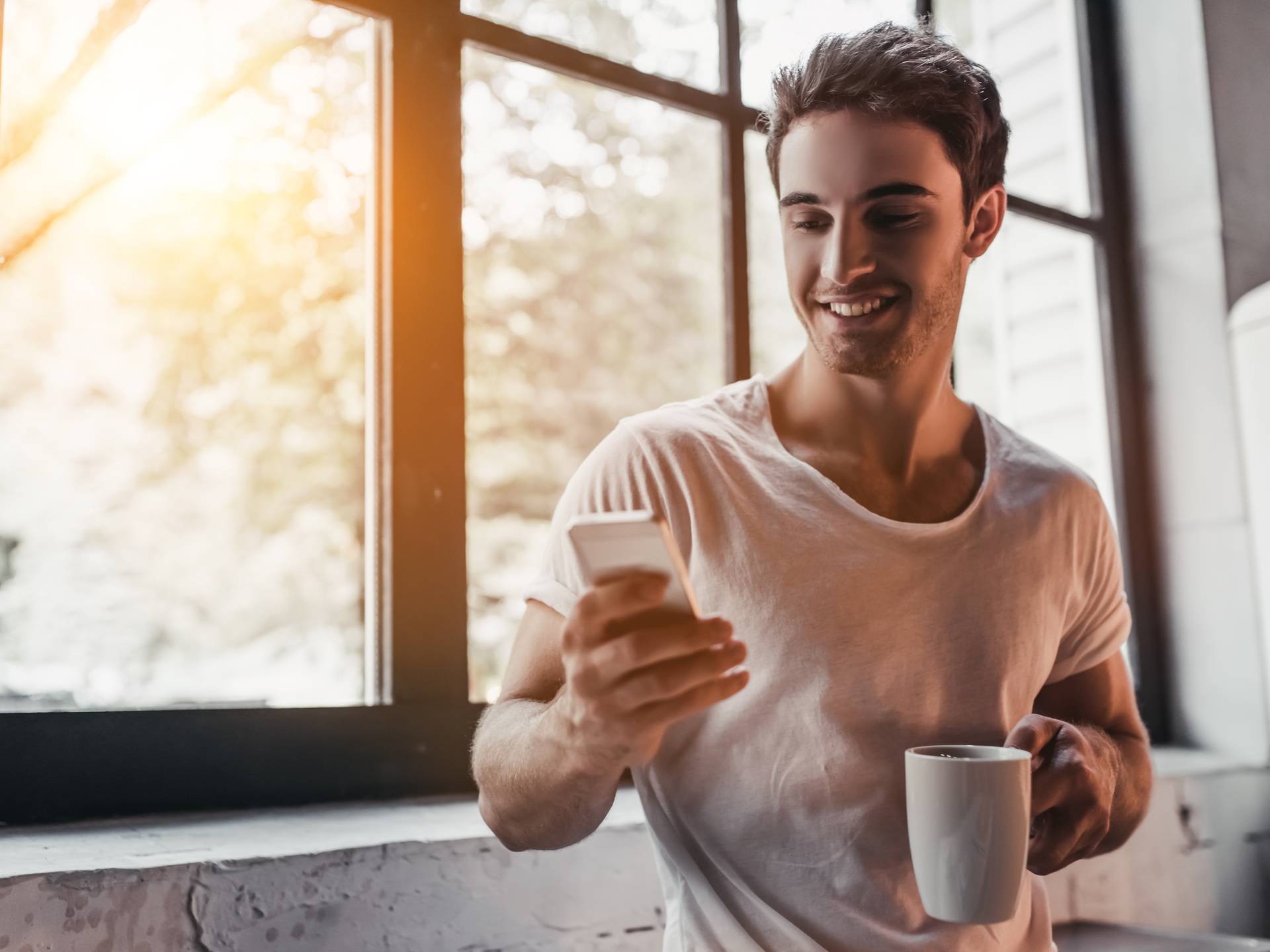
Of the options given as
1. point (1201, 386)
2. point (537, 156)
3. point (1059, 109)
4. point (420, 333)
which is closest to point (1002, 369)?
point (1201, 386)

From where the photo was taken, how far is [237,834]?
43.9 inches

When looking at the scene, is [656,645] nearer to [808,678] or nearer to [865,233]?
[808,678]

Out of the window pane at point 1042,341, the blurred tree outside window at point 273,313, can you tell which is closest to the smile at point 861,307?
the blurred tree outside window at point 273,313

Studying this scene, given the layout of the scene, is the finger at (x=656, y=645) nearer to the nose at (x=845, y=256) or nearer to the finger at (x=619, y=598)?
the finger at (x=619, y=598)

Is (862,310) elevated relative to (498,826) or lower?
elevated

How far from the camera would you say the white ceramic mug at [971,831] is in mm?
792

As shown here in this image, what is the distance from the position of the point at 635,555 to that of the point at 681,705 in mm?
126

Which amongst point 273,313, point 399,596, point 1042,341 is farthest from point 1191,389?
point 273,313

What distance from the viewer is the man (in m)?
0.98

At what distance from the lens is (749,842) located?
100cm

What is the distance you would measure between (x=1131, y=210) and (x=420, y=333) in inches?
66.6

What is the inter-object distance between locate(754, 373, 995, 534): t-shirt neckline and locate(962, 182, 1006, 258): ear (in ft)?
0.75

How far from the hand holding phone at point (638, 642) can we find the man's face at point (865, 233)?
0.50 metres

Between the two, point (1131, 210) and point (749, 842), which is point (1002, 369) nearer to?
point (1131, 210)
